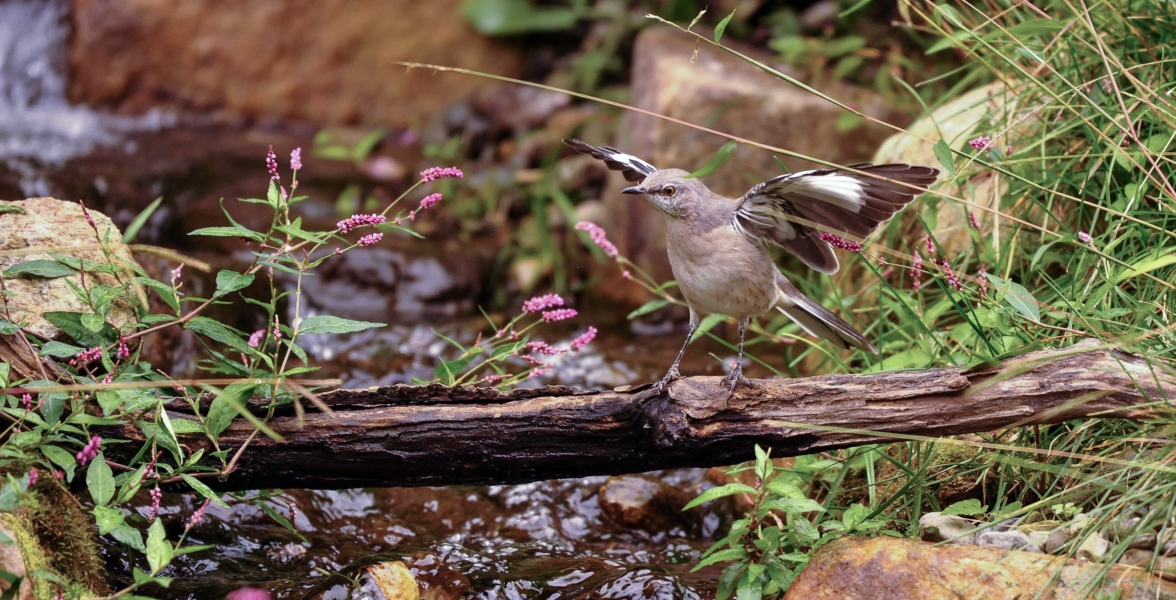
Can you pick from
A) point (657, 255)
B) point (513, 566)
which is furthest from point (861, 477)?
point (657, 255)

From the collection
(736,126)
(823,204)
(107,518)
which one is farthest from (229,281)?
(736,126)

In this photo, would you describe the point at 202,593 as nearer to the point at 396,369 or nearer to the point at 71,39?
the point at 396,369

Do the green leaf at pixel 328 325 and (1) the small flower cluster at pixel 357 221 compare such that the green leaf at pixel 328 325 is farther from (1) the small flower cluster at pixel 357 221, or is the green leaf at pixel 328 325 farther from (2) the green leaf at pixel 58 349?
(2) the green leaf at pixel 58 349

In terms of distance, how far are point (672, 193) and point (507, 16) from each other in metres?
6.25

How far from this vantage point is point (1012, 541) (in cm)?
264

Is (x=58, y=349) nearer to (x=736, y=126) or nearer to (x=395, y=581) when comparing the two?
(x=395, y=581)

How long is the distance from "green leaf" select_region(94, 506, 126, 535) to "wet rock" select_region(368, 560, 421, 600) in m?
0.81

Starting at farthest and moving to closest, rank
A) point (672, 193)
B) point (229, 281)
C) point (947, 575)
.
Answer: point (672, 193), point (229, 281), point (947, 575)

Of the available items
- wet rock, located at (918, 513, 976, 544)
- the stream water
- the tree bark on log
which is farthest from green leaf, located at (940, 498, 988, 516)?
the stream water

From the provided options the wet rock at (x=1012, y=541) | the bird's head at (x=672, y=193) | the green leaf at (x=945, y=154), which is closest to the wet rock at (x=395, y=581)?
the bird's head at (x=672, y=193)

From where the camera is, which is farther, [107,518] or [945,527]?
[945,527]

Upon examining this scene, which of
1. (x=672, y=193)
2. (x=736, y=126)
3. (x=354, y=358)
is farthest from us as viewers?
(x=736, y=126)

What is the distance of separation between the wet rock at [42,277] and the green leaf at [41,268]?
5 cm

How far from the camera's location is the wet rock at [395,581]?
114 inches
